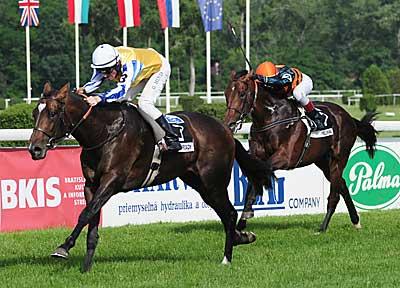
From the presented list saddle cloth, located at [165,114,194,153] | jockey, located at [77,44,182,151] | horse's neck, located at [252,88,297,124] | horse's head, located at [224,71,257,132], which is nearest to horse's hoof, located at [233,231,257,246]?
saddle cloth, located at [165,114,194,153]

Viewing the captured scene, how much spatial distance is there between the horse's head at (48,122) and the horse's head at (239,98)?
2.56 metres

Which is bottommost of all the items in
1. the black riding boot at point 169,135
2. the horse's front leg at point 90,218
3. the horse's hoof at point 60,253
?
the horse's hoof at point 60,253

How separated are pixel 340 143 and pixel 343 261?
315cm

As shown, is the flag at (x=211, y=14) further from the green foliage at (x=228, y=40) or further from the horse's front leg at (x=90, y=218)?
the green foliage at (x=228, y=40)

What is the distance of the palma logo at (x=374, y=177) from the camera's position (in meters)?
12.8

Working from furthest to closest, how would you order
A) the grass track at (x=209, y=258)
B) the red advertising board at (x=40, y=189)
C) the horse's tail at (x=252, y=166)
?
the red advertising board at (x=40, y=189) → the horse's tail at (x=252, y=166) → the grass track at (x=209, y=258)

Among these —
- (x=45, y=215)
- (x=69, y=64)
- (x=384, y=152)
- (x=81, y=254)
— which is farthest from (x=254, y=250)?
(x=69, y=64)

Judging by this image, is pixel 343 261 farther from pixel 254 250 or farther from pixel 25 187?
pixel 25 187

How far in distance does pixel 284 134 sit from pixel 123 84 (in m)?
3.04

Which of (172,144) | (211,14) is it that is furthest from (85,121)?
(211,14)

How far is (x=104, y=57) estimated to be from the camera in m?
7.61

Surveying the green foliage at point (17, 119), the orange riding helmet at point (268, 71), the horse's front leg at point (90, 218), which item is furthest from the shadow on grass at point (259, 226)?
the green foliage at point (17, 119)

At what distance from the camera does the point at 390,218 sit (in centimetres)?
1155

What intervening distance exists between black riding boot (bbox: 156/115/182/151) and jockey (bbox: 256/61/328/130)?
2.16m
